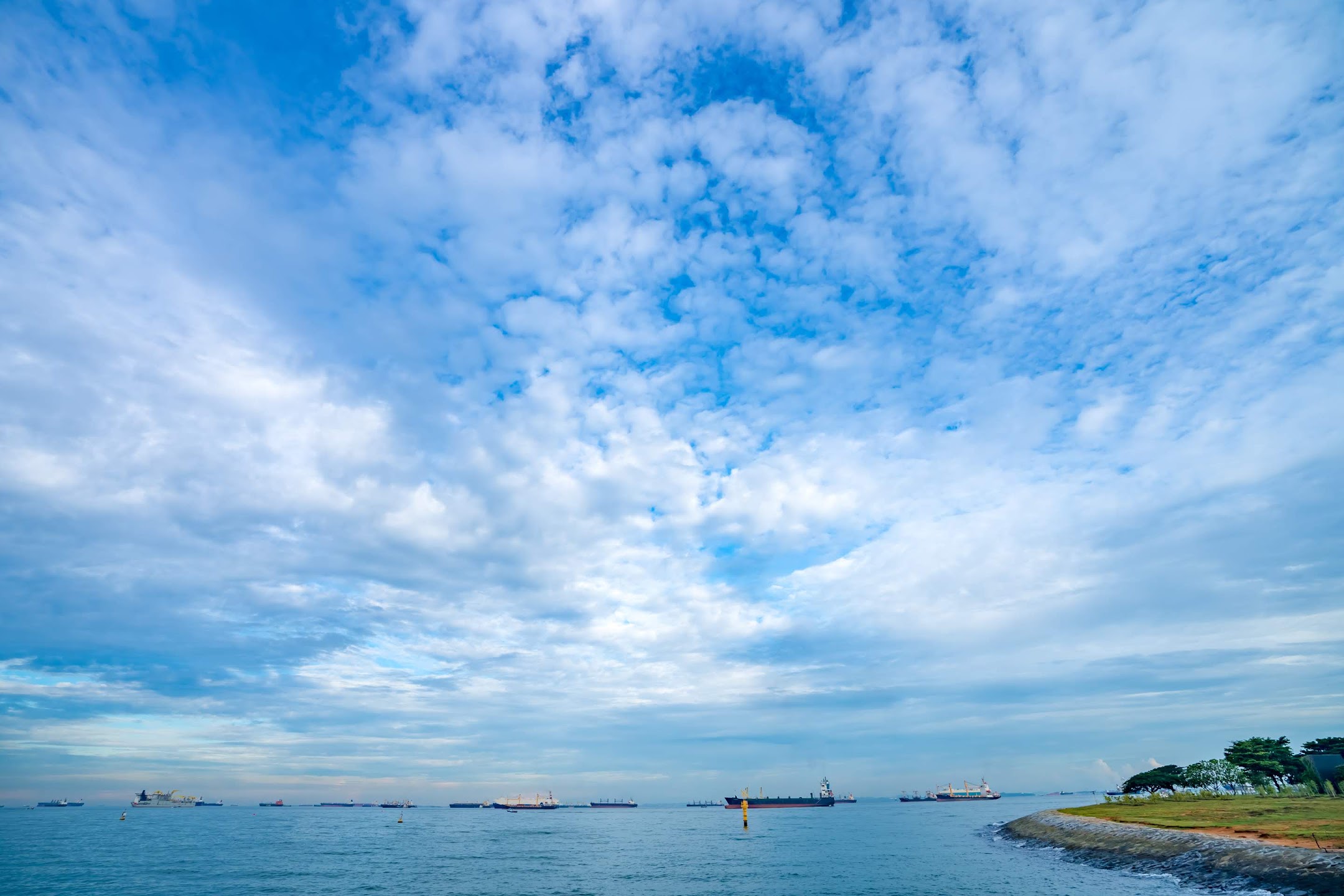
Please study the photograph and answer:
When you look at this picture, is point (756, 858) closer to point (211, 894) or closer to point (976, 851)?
point (976, 851)

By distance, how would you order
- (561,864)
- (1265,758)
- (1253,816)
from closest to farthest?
(1253,816) < (561,864) < (1265,758)

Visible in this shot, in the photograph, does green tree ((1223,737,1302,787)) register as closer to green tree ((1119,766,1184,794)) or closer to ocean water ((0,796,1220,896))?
green tree ((1119,766,1184,794))

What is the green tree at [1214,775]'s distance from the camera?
366 feet

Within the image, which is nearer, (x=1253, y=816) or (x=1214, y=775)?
(x=1253, y=816)

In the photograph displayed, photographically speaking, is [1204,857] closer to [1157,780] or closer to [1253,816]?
[1253,816]

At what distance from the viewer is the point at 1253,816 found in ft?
224

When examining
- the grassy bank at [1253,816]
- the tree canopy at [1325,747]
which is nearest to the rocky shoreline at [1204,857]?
the grassy bank at [1253,816]

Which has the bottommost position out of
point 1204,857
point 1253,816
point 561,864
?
point 561,864

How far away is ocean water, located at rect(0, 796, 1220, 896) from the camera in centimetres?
6156

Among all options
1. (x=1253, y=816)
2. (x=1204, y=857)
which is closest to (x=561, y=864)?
(x=1204, y=857)

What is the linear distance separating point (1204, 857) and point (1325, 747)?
69.5 m

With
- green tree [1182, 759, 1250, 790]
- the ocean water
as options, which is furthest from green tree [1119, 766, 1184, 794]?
the ocean water

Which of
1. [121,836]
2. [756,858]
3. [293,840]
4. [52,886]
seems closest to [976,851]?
[756,858]

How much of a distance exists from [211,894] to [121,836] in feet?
353
